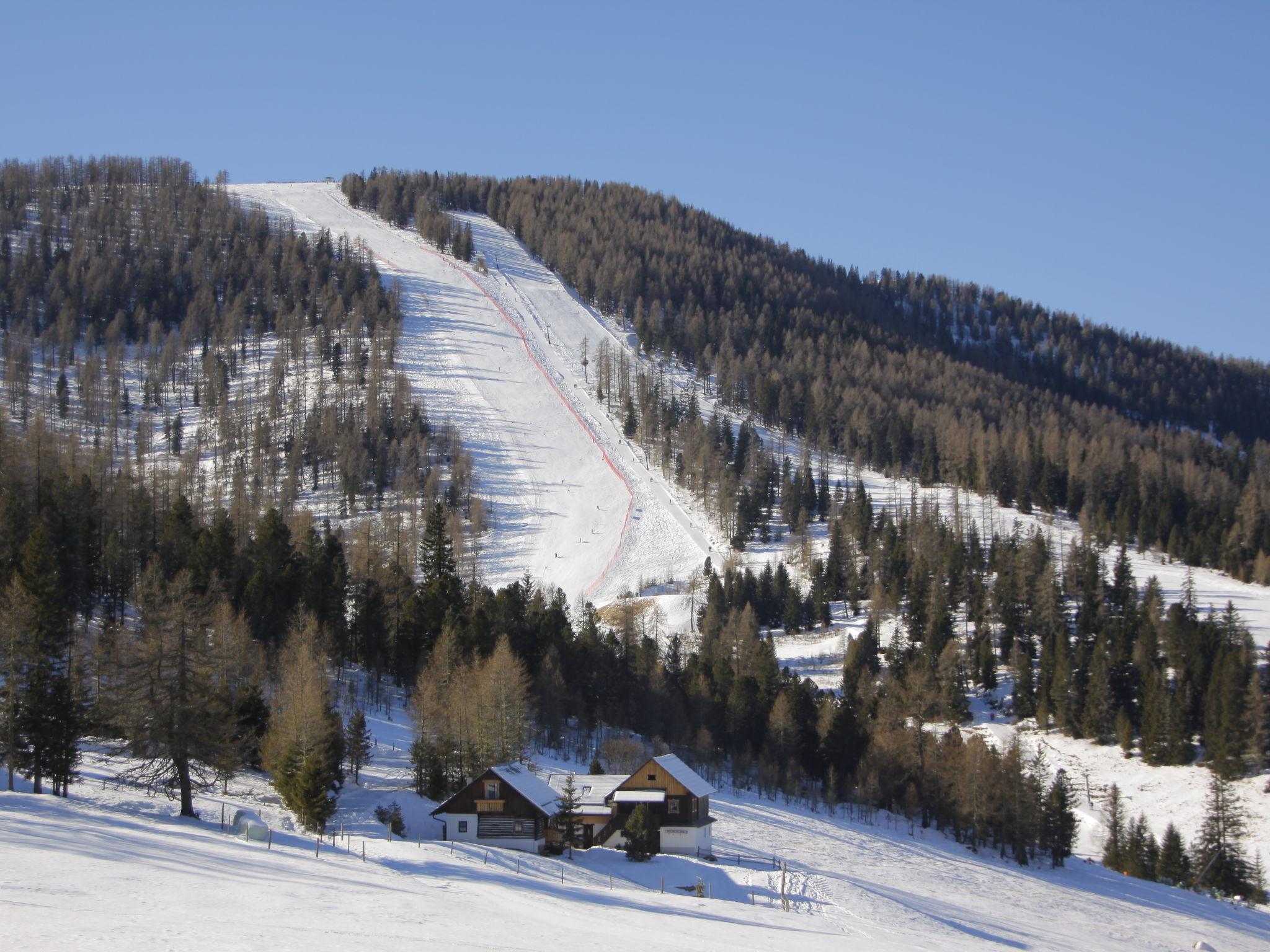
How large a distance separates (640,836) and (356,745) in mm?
13778

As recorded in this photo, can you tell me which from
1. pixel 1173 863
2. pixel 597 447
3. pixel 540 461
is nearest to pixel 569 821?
pixel 1173 863

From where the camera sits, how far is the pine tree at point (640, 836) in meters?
45.6

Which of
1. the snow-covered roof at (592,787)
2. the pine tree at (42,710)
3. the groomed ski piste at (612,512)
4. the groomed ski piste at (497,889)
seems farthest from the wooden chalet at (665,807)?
the groomed ski piste at (612,512)

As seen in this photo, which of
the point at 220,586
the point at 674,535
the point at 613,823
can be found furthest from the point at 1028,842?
the point at 674,535

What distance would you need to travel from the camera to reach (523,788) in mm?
46125

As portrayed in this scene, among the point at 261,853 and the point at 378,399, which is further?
the point at 378,399

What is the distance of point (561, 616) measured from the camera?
252 feet

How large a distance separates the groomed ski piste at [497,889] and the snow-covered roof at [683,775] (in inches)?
102

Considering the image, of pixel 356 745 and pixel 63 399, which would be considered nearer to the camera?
pixel 356 745

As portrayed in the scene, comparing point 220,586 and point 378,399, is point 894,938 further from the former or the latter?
point 378,399

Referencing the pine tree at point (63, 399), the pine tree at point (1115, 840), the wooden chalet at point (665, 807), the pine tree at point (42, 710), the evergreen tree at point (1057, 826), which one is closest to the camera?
the pine tree at point (42, 710)

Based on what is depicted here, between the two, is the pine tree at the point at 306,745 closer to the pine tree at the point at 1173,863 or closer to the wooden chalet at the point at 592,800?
the wooden chalet at the point at 592,800

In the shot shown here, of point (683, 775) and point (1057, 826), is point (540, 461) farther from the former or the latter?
point (683, 775)

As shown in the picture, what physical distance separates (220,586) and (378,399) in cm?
9124
